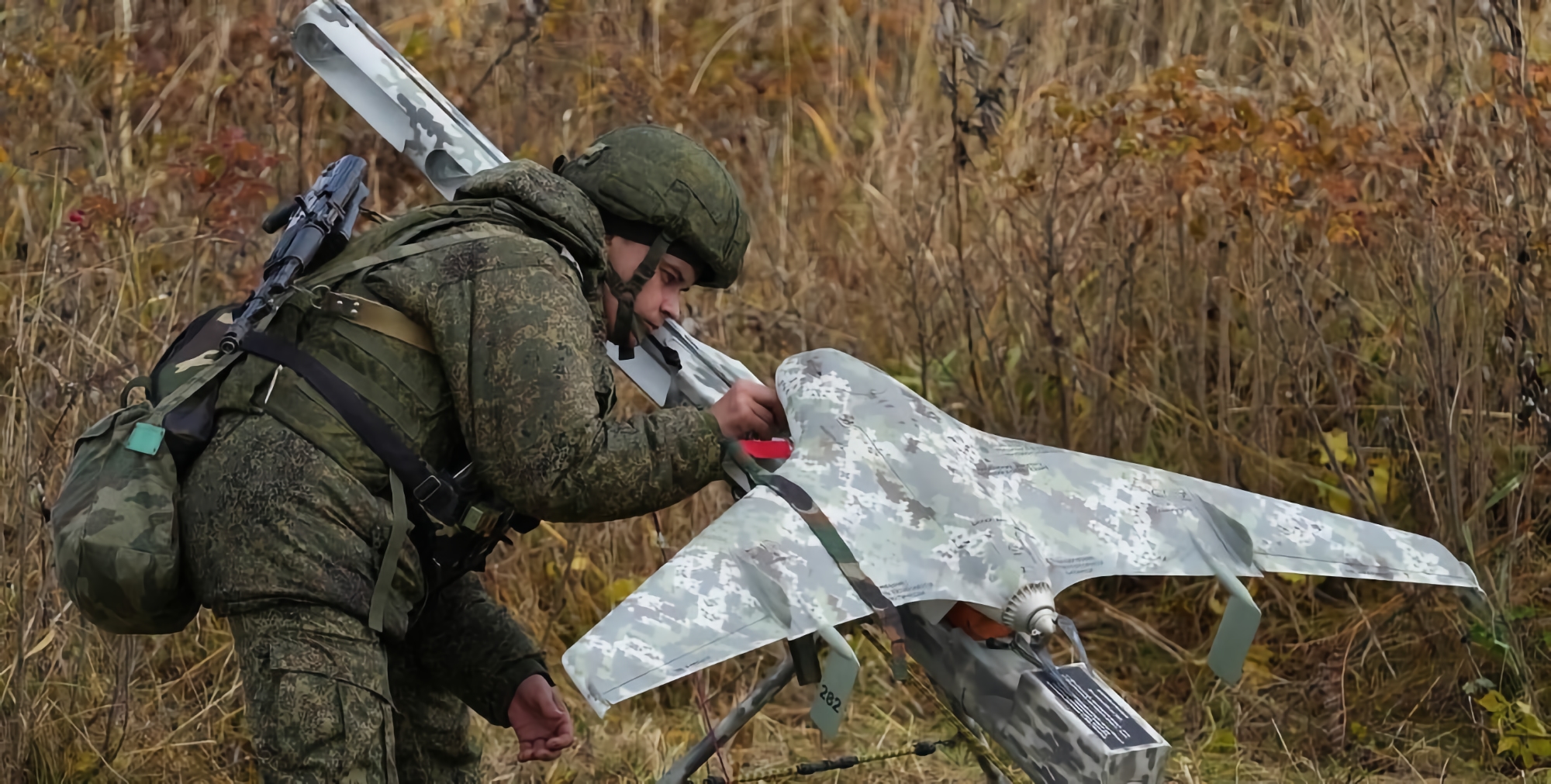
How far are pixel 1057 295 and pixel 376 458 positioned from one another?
3.34 metres

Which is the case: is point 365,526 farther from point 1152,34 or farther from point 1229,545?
point 1152,34

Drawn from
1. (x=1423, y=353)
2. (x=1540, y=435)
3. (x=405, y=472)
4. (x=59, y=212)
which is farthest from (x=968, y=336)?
(x=59, y=212)

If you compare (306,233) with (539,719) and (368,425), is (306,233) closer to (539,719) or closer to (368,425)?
(368,425)

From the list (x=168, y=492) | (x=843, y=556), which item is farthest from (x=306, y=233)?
(x=843, y=556)

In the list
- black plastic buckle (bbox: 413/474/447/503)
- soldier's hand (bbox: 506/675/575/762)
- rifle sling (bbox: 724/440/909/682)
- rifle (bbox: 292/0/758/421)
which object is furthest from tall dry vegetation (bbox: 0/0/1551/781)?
rifle sling (bbox: 724/440/909/682)

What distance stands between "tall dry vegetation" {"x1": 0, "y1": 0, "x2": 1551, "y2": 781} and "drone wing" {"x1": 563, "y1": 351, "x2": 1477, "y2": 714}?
65.5 inches

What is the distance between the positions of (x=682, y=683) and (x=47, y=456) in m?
2.00

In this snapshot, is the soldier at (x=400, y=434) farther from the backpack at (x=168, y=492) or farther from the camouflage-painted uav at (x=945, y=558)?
the camouflage-painted uav at (x=945, y=558)

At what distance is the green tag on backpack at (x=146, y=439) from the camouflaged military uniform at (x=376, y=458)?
0.09 meters

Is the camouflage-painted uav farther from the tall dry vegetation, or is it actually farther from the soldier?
the tall dry vegetation

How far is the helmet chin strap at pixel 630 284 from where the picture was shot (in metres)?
2.96

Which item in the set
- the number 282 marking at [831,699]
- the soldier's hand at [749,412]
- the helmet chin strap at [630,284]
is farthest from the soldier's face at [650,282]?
the number 282 marking at [831,699]

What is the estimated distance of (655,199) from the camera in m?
2.90

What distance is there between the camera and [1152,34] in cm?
679
